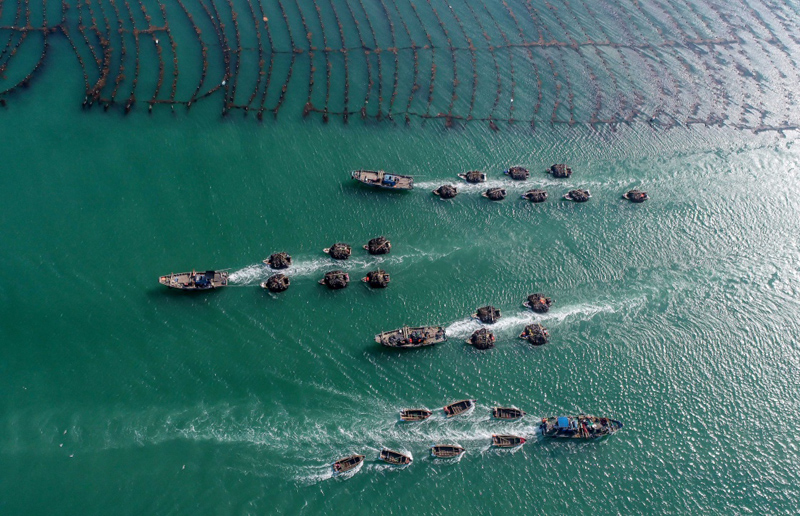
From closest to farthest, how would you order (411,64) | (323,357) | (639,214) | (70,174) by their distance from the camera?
(323,357) < (70,174) < (639,214) < (411,64)

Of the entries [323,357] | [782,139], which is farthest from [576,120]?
[323,357]

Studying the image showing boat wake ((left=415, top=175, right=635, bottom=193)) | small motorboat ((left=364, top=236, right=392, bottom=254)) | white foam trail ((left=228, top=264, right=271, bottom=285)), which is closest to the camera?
white foam trail ((left=228, top=264, right=271, bottom=285))

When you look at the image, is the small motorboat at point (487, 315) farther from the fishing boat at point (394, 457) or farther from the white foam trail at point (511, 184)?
the fishing boat at point (394, 457)

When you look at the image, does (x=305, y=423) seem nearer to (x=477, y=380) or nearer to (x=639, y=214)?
(x=477, y=380)

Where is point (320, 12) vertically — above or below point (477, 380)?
above

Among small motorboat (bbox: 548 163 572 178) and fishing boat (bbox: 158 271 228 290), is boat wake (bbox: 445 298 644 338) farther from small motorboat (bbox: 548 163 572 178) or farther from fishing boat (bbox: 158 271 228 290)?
fishing boat (bbox: 158 271 228 290)

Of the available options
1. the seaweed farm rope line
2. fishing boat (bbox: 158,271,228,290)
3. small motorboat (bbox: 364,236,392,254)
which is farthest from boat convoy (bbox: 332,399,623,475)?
the seaweed farm rope line

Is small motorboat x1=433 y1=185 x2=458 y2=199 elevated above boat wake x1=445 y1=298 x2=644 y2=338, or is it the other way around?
small motorboat x1=433 y1=185 x2=458 y2=199

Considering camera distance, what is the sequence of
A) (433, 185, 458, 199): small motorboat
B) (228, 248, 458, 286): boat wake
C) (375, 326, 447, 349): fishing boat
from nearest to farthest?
1. (375, 326, 447, 349): fishing boat
2. (228, 248, 458, 286): boat wake
3. (433, 185, 458, 199): small motorboat
